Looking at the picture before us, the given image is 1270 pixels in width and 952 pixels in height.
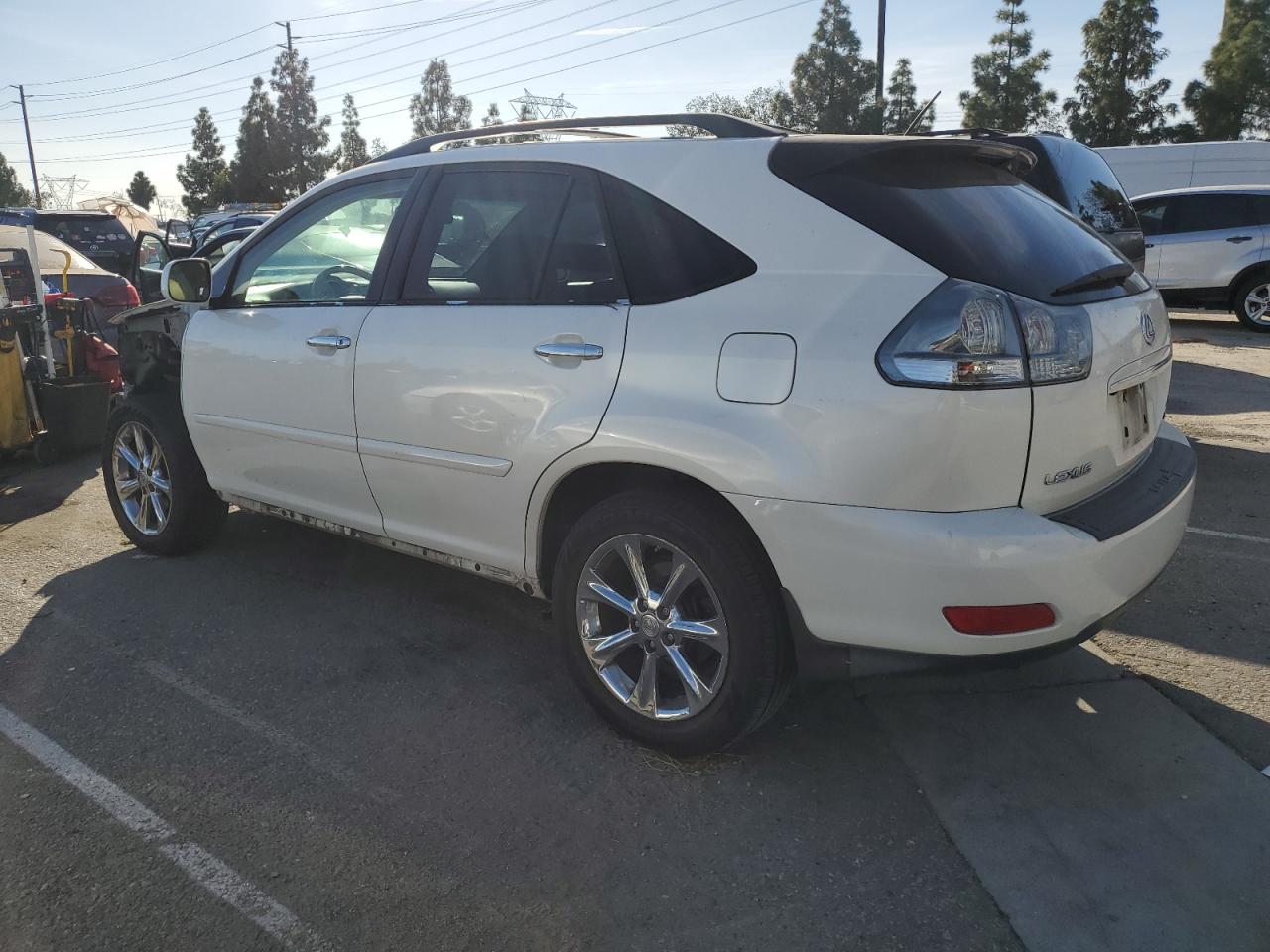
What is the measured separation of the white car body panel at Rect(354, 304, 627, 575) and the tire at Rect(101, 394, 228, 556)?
152 cm

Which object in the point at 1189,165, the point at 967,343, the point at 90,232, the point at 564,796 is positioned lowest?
the point at 564,796

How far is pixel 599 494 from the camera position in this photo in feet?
10.4

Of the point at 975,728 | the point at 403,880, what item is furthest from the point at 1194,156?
the point at 403,880

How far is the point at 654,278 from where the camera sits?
2.88 meters

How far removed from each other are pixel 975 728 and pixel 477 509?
178 cm

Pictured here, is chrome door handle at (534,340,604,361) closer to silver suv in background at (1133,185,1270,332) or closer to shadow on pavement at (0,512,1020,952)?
shadow on pavement at (0,512,1020,952)

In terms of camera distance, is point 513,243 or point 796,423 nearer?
point 796,423

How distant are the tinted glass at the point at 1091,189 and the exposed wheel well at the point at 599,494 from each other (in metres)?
4.56

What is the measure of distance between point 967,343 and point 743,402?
0.57 m

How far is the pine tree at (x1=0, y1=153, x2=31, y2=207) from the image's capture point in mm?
78562

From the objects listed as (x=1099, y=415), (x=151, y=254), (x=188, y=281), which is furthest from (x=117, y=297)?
(x=1099, y=415)

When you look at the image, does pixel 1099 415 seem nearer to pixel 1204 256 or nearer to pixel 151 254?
pixel 151 254

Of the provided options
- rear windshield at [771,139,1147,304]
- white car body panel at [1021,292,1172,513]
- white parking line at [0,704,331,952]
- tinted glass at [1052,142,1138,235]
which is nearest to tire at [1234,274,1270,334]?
tinted glass at [1052,142,1138,235]

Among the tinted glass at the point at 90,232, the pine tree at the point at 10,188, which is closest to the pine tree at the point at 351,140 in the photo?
the pine tree at the point at 10,188
